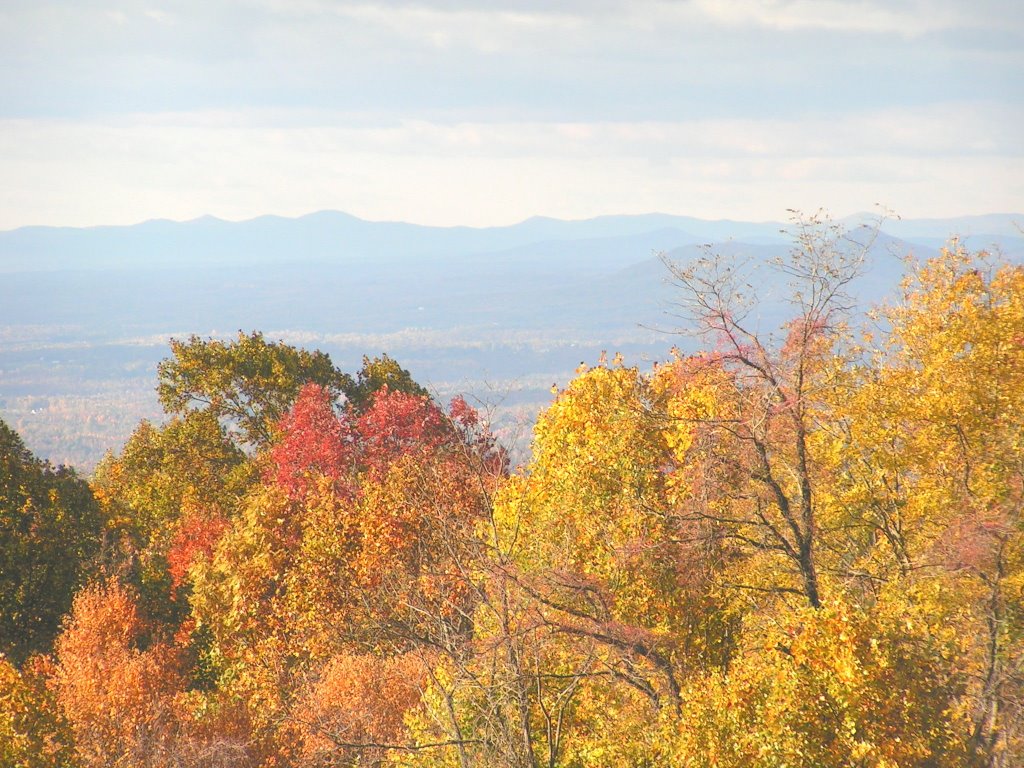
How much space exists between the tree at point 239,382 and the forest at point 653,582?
850 cm

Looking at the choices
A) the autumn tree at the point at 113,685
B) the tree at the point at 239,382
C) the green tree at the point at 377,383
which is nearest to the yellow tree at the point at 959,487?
the autumn tree at the point at 113,685

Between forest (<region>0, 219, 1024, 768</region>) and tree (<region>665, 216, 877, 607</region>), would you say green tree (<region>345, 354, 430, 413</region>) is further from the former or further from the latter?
tree (<region>665, 216, 877, 607</region>)

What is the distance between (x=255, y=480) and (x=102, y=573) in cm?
791

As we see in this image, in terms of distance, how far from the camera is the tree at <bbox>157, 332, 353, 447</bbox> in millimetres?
37875

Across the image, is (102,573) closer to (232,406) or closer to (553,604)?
(232,406)

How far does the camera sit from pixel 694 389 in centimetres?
1850

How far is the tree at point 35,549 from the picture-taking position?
1043 inches

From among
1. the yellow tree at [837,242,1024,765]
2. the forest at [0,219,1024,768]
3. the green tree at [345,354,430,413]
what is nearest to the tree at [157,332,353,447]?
the green tree at [345,354,430,413]

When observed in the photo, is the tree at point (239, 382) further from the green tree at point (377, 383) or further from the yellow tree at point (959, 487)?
the yellow tree at point (959, 487)

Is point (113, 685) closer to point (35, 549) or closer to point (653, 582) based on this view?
point (35, 549)

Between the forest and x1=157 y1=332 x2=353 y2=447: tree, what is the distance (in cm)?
850

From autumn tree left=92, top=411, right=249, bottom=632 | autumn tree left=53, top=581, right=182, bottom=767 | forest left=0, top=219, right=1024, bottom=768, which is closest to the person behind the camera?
forest left=0, top=219, right=1024, bottom=768

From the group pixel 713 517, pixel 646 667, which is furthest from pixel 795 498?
pixel 646 667

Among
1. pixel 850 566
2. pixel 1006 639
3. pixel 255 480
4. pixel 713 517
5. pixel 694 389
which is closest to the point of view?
pixel 1006 639
